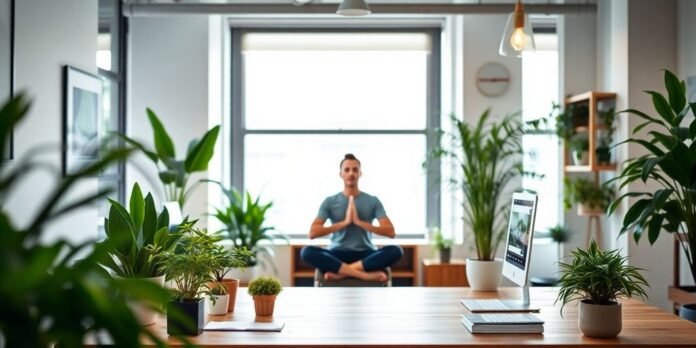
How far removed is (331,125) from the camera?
307 inches

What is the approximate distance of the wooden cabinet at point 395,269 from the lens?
7180 mm

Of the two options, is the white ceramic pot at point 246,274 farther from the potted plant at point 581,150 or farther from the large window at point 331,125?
the potted plant at point 581,150

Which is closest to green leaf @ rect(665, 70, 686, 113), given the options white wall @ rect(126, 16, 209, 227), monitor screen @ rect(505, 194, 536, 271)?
monitor screen @ rect(505, 194, 536, 271)

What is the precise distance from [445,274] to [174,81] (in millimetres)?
2839

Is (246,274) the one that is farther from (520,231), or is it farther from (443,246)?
(520,231)

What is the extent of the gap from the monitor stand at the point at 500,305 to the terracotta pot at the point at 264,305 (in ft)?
2.55

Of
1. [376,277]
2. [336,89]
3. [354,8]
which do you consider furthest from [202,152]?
[336,89]

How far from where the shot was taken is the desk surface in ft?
8.59

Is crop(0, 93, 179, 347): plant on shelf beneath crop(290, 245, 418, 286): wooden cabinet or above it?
above

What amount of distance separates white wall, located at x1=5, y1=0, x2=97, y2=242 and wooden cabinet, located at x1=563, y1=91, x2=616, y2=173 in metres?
3.61

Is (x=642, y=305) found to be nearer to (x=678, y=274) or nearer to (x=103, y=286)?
(x=678, y=274)

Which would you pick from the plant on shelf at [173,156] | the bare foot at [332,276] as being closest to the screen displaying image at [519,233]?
the bare foot at [332,276]

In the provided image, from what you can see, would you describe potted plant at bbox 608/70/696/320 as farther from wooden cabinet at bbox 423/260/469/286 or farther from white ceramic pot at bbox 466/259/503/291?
wooden cabinet at bbox 423/260/469/286

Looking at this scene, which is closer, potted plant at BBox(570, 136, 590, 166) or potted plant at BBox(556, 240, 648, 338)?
potted plant at BBox(556, 240, 648, 338)
